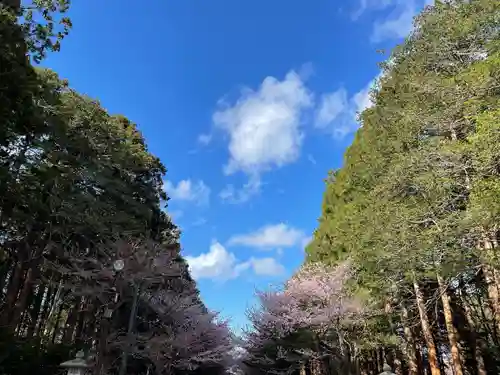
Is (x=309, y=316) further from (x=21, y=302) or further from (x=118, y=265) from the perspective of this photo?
(x=21, y=302)

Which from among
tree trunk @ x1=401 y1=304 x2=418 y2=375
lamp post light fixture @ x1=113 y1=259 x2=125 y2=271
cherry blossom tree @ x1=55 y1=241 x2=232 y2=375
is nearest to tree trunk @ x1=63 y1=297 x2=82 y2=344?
cherry blossom tree @ x1=55 y1=241 x2=232 y2=375

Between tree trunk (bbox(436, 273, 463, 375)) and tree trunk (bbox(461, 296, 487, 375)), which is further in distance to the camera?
tree trunk (bbox(461, 296, 487, 375))

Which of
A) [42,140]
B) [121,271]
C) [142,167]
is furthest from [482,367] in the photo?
[42,140]

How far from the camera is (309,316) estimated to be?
630 inches

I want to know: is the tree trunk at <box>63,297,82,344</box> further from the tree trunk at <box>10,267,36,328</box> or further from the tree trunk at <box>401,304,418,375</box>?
the tree trunk at <box>401,304,418,375</box>

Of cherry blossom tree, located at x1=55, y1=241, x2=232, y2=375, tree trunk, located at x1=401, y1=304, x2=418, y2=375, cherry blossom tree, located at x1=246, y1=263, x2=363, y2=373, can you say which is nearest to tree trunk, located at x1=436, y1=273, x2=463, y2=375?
tree trunk, located at x1=401, y1=304, x2=418, y2=375

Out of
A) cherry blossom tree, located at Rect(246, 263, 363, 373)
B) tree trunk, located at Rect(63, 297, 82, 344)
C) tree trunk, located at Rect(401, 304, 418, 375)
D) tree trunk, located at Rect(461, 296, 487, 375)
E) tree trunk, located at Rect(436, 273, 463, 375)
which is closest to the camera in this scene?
tree trunk, located at Rect(436, 273, 463, 375)

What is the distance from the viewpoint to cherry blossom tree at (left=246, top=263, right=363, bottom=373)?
48.1 feet

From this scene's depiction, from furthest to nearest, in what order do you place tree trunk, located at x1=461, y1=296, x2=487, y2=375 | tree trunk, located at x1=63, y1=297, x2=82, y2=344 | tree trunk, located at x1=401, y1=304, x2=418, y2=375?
tree trunk, located at x1=63, y1=297, x2=82, y2=344 → tree trunk, located at x1=401, y1=304, x2=418, y2=375 → tree trunk, located at x1=461, y1=296, x2=487, y2=375

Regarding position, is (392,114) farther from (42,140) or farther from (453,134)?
(42,140)

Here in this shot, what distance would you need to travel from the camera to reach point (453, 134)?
9.80 metres

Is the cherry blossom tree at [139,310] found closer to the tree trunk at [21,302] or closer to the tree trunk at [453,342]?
the tree trunk at [21,302]

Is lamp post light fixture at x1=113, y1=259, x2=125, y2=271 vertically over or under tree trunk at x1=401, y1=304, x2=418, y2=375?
over

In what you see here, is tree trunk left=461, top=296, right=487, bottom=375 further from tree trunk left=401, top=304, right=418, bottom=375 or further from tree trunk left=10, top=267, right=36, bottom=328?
tree trunk left=10, top=267, right=36, bottom=328
